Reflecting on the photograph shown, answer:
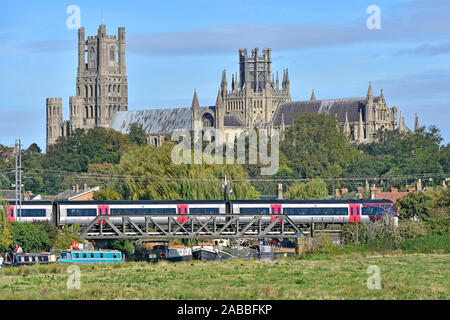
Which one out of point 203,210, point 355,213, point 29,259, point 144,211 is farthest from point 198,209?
point 29,259

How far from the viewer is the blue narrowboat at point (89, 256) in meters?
59.3

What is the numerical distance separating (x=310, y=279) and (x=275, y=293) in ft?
21.9

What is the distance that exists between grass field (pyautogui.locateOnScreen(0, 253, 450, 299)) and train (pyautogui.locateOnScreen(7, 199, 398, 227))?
1559cm

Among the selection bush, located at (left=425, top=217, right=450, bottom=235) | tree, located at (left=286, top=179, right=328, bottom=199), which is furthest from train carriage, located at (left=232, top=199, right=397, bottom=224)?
tree, located at (left=286, top=179, right=328, bottom=199)

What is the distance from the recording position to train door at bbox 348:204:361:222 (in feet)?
247

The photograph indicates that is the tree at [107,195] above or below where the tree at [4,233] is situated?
above

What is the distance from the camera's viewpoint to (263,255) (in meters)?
69.6

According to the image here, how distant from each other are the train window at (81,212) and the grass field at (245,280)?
58.2 ft

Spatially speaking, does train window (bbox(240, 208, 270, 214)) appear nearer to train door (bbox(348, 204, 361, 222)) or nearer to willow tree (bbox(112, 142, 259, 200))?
train door (bbox(348, 204, 361, 222))

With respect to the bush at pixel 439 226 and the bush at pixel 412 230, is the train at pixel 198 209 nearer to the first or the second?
the bush at pixel 439 226

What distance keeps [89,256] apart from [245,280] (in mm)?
16938

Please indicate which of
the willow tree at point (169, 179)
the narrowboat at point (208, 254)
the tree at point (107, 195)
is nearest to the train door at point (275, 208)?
the narrowboat at point (208, 254)
